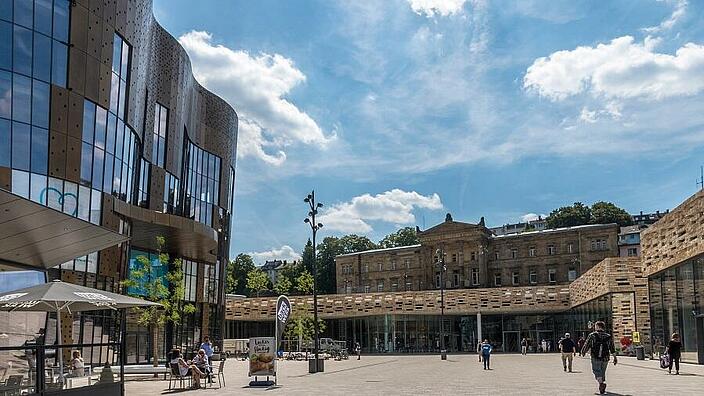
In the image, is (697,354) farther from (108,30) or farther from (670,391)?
(108,30)

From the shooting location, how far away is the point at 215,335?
5947cm

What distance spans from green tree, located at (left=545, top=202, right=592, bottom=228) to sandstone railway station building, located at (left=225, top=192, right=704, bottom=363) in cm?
2189

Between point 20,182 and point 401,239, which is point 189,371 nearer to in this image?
point 20,182

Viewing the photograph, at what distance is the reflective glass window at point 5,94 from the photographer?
2808 centimetres

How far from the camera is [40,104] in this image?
2984cm

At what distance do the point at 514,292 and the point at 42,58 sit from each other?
149ft

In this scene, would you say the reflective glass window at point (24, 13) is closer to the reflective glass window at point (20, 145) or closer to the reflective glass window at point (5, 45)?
the reflective glass window at point (5, 45)

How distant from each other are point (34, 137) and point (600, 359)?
23.2m

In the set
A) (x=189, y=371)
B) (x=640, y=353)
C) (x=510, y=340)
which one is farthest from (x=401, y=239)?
(x=189, y=371)

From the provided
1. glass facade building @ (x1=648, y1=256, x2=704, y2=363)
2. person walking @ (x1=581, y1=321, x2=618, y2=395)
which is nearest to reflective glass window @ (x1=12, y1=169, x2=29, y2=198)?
person walking @ (x1=581, y1=321, x2=618, y2=395)

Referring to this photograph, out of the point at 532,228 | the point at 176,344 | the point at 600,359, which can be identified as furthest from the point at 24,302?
the point at 532,228

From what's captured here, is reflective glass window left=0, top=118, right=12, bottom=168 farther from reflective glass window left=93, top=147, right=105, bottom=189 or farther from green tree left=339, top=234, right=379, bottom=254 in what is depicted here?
green tree left=339, top=234, right=379, bottom=254

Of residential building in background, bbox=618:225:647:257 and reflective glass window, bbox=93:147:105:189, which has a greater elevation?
residential building in background, bbox=618:225:647:257

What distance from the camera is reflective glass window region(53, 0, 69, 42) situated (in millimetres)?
30484
